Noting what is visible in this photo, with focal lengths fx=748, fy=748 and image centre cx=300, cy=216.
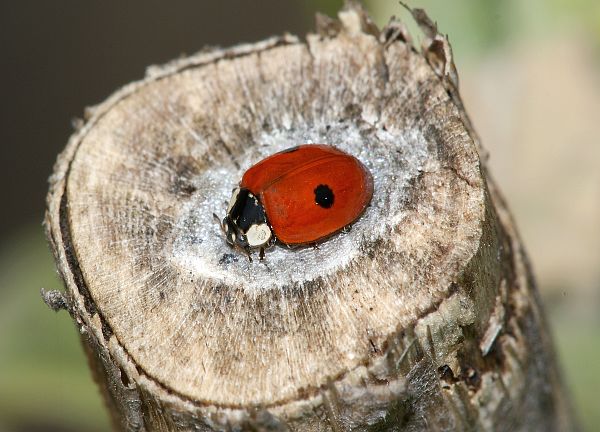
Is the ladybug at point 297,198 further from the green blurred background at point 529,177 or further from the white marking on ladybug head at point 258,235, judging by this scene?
the green blurred background at point 529,177

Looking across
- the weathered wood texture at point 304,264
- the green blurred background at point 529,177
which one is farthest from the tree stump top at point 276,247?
the green blurred background at point 529,177

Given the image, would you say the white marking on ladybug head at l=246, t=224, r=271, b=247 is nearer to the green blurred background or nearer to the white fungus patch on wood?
the white fungus patch on wood

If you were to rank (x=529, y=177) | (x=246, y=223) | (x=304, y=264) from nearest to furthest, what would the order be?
(x=304, y=264) → (x=246, y=223) → (x=529, y=177)

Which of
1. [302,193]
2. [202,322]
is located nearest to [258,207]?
[302,193]

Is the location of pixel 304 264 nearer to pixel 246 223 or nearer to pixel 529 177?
pixel 246 223

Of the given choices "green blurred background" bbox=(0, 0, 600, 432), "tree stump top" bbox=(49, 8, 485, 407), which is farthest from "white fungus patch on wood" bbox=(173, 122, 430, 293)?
"green blurred background" bbox=(0, 0, 600, 432)

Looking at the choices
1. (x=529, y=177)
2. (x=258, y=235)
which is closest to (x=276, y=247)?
(x=258, y=235)

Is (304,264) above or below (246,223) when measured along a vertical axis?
below
